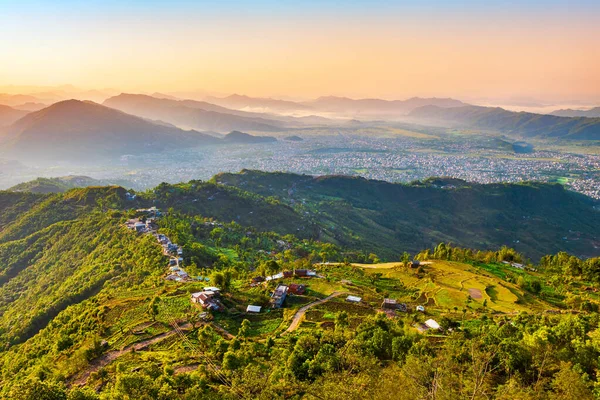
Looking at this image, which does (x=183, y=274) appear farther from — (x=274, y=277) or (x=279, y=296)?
(x=279, y=296)

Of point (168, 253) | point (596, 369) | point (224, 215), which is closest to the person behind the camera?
point (596, 369)

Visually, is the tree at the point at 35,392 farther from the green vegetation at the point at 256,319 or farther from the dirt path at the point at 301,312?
the dirt path at the point at 301,312

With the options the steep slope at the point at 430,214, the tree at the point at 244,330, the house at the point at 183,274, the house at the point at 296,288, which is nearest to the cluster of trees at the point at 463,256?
the house at the point at 296,288

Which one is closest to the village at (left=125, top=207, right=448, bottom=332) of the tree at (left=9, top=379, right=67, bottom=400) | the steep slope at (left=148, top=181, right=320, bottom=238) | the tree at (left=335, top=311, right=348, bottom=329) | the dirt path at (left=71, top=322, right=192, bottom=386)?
the dirt path at (left=71, top=322, right=192, bottom=386)

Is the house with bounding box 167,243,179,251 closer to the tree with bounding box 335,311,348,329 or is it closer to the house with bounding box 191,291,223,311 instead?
the house with bounding box 191,291,223,311

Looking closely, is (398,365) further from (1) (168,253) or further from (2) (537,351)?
(1) (168,253)

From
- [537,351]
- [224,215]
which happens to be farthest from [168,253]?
[537,351]
